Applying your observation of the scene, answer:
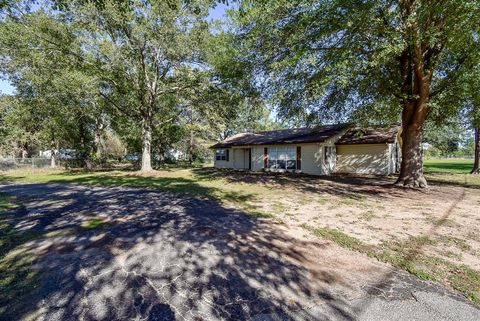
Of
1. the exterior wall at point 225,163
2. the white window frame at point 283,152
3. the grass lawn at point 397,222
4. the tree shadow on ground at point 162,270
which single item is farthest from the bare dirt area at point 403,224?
the exterior wall at point 225,163

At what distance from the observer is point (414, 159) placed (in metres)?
12.1

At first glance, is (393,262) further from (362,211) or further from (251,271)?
(362,211)

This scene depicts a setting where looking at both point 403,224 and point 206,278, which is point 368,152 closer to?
point 403,224

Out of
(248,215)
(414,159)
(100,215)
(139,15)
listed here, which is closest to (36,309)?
(100,215)

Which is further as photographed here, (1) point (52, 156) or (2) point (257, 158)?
(1) point (52, 156)

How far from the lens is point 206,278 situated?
3.53 m

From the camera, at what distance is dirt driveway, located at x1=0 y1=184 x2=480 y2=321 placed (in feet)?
9.32

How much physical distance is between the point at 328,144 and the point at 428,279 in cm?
1657

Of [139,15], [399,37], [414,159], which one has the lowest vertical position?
[414,159]

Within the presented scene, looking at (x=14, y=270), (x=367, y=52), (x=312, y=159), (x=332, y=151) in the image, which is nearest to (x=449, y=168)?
(x=332, y=151)

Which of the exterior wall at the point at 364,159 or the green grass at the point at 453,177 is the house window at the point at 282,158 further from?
the green grass at the point at 453,177

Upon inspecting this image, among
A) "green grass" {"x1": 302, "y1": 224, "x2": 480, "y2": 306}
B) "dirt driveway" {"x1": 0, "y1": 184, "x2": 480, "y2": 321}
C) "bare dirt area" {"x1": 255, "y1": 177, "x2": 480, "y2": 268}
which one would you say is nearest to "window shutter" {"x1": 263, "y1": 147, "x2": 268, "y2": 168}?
"bare dirt area" {"x1": 255, "y1": 177, "x2": 480, "y2": 268}

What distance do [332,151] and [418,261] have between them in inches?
664

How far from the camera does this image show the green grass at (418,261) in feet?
11.6
